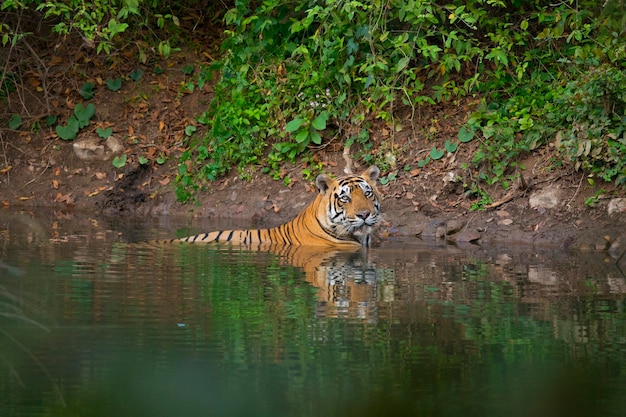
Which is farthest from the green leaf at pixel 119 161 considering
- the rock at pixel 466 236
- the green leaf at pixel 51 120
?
the rock at pixel 466 236

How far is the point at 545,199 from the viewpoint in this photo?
11.6 m

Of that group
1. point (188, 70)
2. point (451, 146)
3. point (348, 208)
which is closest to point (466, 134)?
point (451, 146)

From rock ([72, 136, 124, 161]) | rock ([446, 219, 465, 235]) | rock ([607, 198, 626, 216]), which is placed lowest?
rock ([446, 219, 465, 235])

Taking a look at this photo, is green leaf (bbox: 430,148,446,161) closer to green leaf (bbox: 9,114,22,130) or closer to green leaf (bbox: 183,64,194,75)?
green leaf (bbox: 183,64,194,75)

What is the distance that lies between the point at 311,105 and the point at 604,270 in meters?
5.14

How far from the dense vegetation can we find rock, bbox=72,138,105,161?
3.77ft

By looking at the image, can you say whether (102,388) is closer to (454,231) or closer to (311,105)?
(454,231)

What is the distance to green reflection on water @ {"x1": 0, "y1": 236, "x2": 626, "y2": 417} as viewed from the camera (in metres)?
4.92

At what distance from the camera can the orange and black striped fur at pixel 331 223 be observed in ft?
35.3

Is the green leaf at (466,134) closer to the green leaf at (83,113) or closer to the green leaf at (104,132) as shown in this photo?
the green leaf at (104,132)

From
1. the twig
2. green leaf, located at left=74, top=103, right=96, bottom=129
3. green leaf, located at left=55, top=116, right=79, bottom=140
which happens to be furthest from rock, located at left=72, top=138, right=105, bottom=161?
the twig

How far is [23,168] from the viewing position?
1446cm

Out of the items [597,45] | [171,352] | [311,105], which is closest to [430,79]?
[311,105]

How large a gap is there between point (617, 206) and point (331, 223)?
278 cm
